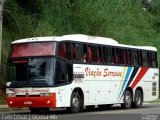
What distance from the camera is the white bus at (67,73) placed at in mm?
23484

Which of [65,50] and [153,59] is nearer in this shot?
[65,50]

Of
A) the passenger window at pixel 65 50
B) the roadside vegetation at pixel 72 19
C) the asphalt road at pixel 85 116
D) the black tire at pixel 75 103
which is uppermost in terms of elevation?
the roadside vegetation at pixel 72 19

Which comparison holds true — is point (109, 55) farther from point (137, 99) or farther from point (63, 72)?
point (63, 72)

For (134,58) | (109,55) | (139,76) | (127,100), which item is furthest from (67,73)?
(139,76)

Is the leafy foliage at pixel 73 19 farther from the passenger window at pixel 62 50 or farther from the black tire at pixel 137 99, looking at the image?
the passenger window at pixel 62 50

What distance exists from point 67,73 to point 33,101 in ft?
6.66

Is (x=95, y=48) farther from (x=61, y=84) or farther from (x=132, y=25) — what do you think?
(x=132, y=25)

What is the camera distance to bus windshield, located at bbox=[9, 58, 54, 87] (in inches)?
922

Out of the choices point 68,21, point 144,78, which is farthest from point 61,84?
point 68,21

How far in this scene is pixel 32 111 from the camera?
2581 cm

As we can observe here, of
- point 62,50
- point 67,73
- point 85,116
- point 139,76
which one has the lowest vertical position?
point 85,116

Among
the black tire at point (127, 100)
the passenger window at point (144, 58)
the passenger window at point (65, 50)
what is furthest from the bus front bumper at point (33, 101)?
the passenger window at point (144, 58)

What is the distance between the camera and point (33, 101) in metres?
23.5

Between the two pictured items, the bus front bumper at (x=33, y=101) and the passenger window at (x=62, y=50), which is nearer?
the bus front bumper at (x=33, y=101)
